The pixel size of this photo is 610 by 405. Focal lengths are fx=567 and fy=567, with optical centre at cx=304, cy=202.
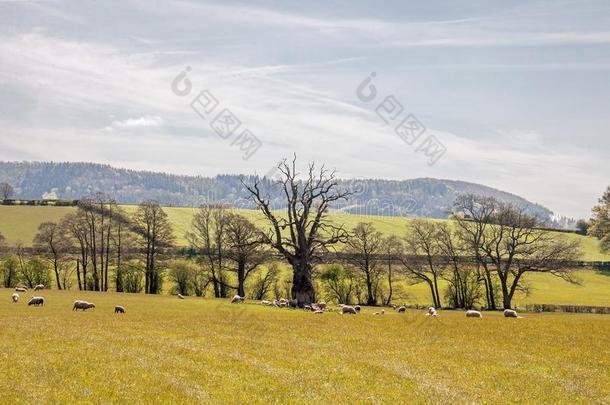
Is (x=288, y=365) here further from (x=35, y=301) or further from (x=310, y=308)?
(x=35, y=301)

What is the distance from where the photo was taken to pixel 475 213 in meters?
91.5

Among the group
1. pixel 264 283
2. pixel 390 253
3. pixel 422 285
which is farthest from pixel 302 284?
pixel 422 285

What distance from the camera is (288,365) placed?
70.5ft

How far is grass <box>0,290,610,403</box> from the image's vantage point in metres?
17.4

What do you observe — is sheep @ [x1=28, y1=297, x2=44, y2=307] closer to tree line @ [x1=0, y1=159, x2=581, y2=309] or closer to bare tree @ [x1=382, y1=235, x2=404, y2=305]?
tree line @ [x1=0, y1=159, x2=581, y2=309]

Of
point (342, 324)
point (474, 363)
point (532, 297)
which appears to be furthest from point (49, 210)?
point (474, 363)

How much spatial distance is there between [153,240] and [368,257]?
3744 cm

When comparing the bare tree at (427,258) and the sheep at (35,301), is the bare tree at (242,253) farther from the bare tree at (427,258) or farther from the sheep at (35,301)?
the sheep at (35,301)

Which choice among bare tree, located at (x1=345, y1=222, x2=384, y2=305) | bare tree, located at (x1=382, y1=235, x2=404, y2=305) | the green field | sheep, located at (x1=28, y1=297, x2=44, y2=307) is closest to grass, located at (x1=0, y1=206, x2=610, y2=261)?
the green field

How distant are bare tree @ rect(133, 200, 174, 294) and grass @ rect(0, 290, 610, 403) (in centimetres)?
6370

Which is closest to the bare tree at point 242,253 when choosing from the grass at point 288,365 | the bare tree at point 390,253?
the bare tree at point 390,253

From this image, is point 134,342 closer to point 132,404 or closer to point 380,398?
point 132,404

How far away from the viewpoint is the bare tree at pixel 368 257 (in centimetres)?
9956

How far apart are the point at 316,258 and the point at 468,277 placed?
153 feet
